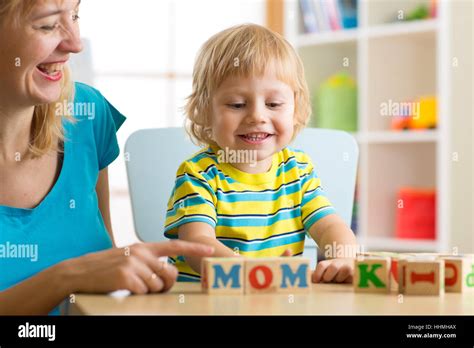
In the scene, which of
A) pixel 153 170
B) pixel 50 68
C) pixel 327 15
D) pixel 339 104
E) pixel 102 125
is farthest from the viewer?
pixel 327 15

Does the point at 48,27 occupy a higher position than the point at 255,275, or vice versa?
the point at 48,27

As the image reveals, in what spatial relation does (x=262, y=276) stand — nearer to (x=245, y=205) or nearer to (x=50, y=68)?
(x=245, y=205)

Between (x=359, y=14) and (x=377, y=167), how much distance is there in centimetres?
72

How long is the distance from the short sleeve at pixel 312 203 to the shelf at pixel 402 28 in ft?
6.47

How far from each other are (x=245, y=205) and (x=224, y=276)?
0.44m

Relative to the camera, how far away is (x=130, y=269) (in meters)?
0.82

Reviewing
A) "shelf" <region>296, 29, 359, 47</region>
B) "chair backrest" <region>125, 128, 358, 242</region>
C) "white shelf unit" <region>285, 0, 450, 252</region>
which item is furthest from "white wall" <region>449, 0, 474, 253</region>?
"chair backrest" <region>125, 128, 358, 242</region>

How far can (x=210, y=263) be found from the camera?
83 cm

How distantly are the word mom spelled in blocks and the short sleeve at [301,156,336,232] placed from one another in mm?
445

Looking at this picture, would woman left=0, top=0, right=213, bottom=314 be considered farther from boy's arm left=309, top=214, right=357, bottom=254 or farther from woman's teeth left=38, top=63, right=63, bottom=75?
boy's arm left=309, top=214, right=357, bottom=254

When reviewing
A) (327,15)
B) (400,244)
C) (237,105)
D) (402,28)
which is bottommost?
(400,244)

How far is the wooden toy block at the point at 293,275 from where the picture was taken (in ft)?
2.78

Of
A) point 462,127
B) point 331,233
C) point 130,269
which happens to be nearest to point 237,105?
point 331,233
